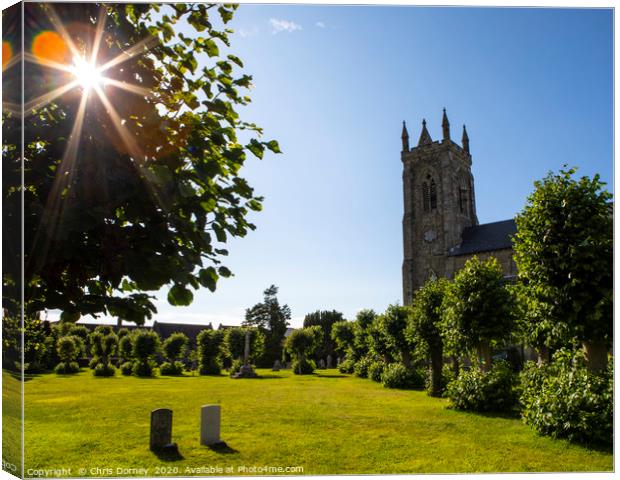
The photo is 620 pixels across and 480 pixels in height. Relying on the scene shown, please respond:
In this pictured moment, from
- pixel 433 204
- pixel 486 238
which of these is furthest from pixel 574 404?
pixel 433 204

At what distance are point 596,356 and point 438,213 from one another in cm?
4647

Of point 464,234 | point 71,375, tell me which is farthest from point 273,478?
point 464,234

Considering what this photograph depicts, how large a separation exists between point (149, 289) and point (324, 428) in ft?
27.5

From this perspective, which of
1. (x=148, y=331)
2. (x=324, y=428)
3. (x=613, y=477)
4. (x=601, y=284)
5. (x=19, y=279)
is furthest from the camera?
(x=148, y=331)

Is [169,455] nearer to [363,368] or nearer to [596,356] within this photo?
[596,356]

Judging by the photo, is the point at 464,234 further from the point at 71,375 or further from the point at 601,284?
the point at 601,284

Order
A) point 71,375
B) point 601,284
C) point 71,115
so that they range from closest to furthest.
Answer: point 71,115 → point 601,284 → point 71,375

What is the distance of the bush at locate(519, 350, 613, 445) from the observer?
8.62m

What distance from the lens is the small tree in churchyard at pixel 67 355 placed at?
1060 inches

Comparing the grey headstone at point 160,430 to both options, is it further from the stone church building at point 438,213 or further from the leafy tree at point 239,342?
the stone church building at point 438,213

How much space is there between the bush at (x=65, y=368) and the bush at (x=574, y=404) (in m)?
26.4

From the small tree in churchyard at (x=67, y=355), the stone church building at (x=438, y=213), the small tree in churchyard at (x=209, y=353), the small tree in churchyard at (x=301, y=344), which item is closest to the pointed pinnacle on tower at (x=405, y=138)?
the stone church building at (x=438, y=213)

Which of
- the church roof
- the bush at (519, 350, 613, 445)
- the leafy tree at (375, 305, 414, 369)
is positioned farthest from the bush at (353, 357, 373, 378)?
the church roof

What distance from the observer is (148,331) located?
38312 mm
